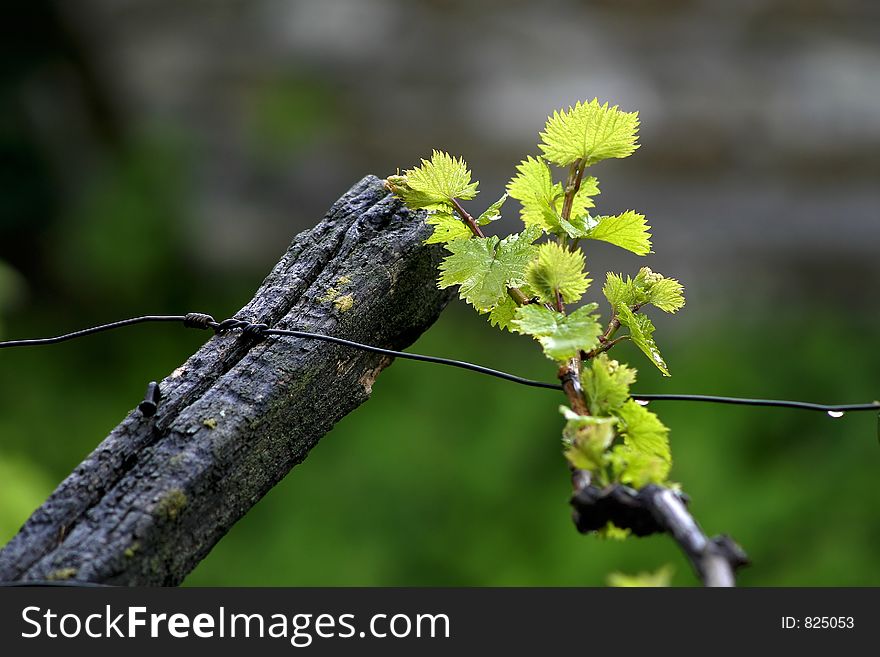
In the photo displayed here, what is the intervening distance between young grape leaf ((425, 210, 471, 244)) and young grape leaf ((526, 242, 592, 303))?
0.26 ft

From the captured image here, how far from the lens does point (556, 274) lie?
0.70m

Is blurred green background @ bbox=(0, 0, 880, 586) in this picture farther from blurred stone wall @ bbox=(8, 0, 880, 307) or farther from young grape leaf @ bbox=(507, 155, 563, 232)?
young grape leaf @ bbox=(507, 155, 563, 232)

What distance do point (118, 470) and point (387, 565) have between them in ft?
4.85

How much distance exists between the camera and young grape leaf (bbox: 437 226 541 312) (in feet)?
2.41

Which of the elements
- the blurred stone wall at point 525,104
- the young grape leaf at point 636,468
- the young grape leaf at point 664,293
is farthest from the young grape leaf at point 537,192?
the blurred stone wall at point 525,104

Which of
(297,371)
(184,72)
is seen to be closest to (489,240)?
(297,371)

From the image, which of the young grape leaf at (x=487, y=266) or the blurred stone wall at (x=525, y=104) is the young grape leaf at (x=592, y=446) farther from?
the blurred stone wall at (x=525, y=104)

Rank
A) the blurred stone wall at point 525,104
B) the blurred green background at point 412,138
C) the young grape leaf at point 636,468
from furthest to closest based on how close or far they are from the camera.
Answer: the blurred stone wall at point 525,104, the blurred green background at point 412,138, the young grape leaf at point 636,468

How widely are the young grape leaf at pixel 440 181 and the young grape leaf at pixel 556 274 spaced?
10cm

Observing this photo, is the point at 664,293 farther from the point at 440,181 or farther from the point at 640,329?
the point at 440,181

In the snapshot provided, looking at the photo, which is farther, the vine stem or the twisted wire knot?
the twisted wire knot

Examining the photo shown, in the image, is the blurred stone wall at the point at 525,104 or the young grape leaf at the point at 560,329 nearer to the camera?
the young grape leaf at the point at 560,329

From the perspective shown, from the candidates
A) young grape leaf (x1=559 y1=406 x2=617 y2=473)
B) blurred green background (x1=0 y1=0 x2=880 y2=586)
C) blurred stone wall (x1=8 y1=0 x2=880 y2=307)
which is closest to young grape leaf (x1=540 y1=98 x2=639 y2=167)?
young grape leaf (x1=559 y1=406 x2=617 y2=473)

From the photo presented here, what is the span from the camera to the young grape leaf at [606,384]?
67 cm
